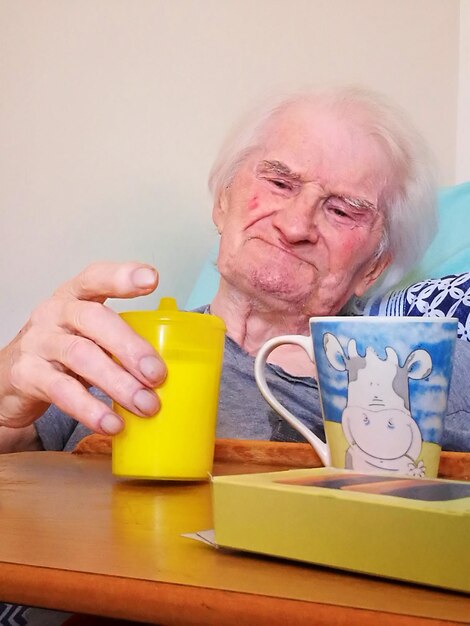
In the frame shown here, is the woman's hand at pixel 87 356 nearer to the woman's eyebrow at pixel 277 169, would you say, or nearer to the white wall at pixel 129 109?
the woman's eyebrow at pixel 277 169

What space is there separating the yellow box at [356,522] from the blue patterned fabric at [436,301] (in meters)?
0.91

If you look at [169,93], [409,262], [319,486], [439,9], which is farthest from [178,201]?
[319,486]

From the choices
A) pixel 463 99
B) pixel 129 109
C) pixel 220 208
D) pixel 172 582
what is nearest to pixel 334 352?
pixel 172 582

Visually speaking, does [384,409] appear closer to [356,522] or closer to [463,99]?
[356,522]

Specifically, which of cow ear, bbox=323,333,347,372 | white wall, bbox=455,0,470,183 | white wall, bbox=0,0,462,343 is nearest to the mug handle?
cow ear, bbox=323,333,347,372

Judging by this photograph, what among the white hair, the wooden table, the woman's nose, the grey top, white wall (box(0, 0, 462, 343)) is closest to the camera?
the wooden table

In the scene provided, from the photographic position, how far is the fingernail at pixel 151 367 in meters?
0.64

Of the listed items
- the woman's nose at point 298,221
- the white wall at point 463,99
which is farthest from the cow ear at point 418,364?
the white wall at point 463,99

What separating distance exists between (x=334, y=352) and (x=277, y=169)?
0.74 meters

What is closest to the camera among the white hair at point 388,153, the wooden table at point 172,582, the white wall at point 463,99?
the wooden table at point 172,582

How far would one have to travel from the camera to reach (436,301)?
134 cm

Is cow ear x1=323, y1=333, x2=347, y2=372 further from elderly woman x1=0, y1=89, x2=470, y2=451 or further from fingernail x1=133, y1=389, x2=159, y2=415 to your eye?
elderly woman x1=0, y1=89, x2=470, y2=451

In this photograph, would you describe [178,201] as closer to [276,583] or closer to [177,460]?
[177,460]

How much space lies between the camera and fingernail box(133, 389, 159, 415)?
0.64 meters
